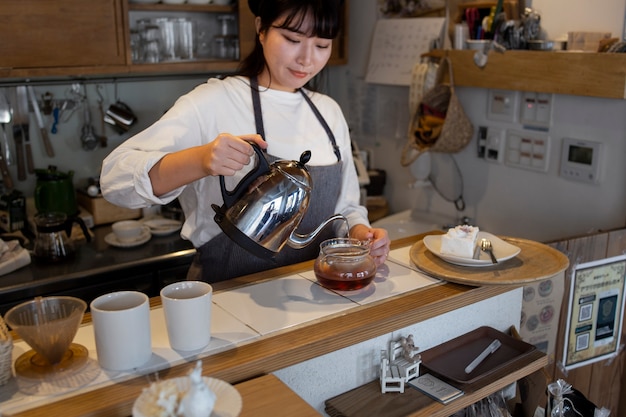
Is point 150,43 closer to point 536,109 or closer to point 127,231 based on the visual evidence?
point 127,231

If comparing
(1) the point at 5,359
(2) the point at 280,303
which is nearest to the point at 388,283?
(2) the point at 280,303

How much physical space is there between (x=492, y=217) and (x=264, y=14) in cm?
160

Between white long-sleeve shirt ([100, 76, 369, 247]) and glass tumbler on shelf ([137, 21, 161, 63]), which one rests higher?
glass tumbler on shelf ([137, 21, 161, 63])

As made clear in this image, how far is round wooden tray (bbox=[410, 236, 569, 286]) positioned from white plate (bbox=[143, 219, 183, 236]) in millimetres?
1341

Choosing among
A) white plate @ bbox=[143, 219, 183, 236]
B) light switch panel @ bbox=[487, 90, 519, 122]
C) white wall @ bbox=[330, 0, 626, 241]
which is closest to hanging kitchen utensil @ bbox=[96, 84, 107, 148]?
white plate @ bbox=[143, 219, 183, 236]

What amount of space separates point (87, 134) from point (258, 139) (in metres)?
1.91

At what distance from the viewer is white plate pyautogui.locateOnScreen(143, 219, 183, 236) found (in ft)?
8.88

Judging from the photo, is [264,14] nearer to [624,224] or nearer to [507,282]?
Answer: [507,282]

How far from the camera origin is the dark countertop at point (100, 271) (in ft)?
7.36

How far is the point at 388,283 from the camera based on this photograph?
4.86 ft

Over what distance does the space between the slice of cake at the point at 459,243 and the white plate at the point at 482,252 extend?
0.01 m

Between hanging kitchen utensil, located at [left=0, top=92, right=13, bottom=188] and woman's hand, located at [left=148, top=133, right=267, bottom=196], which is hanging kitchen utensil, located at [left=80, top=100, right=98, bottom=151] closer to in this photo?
hanging kitchen utensil, located at [left=0, top=92, right=13, bottom=188]

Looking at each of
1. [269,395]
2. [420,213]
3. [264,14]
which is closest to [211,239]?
[264,14]

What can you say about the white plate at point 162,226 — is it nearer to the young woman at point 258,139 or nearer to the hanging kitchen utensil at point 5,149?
the hanging kitchen utensil at point 5,149
